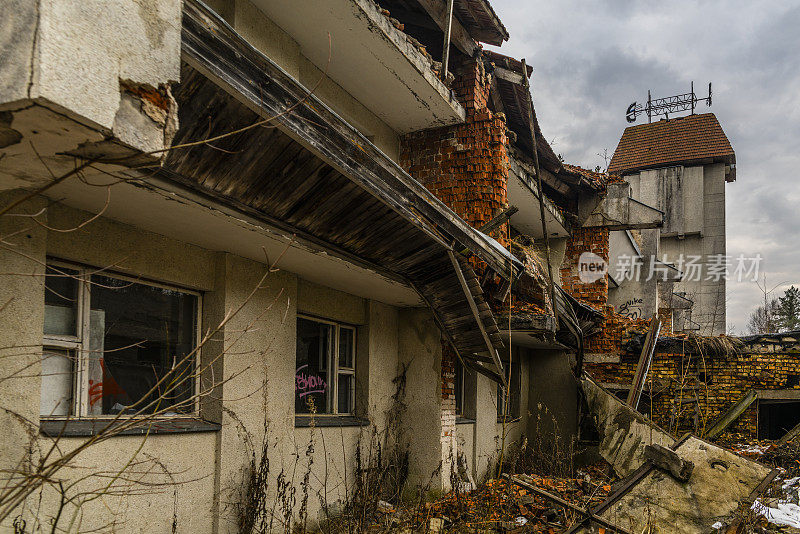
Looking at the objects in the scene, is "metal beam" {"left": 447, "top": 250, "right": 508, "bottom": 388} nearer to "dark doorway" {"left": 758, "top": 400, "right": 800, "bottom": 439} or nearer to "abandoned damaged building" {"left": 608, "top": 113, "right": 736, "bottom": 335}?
"dark doorway" {"left": 758, "top": 400, "right": 800, "bottom": 439}

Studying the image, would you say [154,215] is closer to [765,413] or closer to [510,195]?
[510,195]

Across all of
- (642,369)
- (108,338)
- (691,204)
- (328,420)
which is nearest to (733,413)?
(642,369)

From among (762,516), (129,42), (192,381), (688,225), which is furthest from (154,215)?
(688,225)

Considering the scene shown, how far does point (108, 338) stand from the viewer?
481 centimetres

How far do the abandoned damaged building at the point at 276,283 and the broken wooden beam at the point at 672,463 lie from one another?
104mm

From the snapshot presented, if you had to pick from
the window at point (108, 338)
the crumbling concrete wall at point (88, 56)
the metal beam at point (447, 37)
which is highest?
the metal beam at point (447, 37)

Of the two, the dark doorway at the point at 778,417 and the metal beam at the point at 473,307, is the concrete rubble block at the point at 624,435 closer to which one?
the metal beam at the point at 473,307

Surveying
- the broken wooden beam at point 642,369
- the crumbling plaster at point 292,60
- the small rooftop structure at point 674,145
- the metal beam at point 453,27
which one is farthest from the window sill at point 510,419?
the small rooftop structure at point 674,145

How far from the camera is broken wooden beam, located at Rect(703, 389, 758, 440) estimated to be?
12070mm

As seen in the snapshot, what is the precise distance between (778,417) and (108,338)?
1541 centimetres

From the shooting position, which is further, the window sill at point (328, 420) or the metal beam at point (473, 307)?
the window sill at point (328, 420)

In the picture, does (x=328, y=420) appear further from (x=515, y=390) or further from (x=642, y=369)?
(x=515, y=390)

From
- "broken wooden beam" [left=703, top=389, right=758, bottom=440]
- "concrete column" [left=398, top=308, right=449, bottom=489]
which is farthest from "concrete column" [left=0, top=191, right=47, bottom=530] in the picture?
"broken wooden beam" [left=703, top=389, right=758, bottom=440]

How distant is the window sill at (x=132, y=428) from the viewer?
403cm
